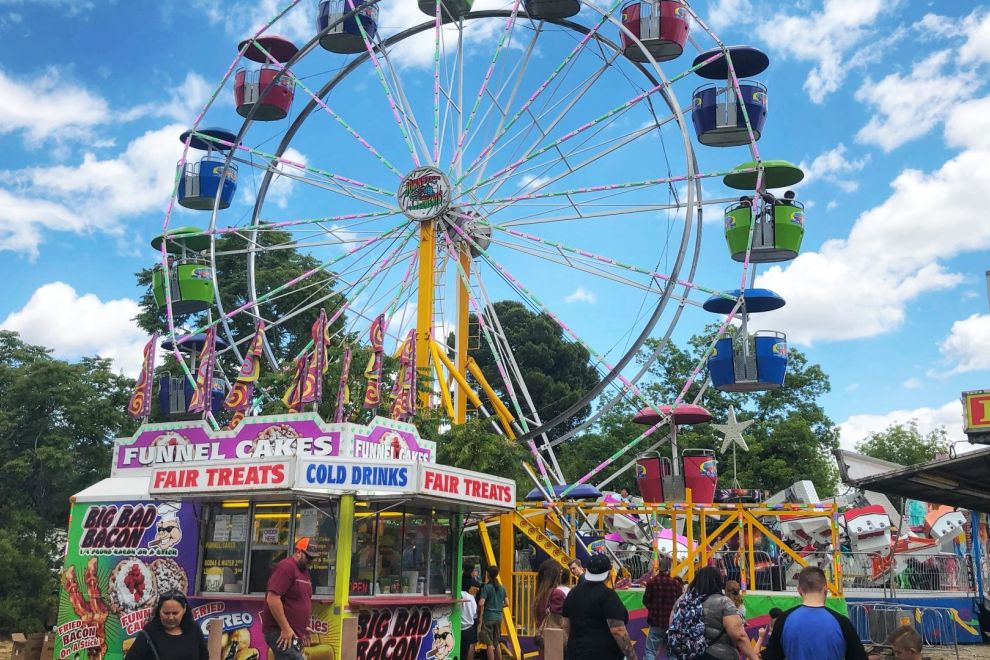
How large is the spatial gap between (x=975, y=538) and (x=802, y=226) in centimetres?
790

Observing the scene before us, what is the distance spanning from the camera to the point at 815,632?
561cm

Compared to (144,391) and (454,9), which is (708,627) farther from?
(454,9)

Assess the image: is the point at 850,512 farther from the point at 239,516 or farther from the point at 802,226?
the point at 239,516

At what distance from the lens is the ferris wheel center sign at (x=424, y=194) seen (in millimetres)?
20156

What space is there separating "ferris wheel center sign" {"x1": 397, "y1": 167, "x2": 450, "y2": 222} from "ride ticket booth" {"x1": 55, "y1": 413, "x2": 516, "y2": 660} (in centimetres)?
764

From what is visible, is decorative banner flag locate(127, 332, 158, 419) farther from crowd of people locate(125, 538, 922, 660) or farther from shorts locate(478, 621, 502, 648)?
crowd of people locate(125, 538, 922, 660)

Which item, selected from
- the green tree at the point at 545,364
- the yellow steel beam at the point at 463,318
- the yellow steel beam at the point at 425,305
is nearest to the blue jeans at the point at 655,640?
the yellow steel beam at the point at 425,305

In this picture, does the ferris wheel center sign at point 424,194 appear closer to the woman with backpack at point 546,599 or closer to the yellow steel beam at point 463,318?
the yellow steel beam at point 463,318

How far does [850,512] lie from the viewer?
26297 mm

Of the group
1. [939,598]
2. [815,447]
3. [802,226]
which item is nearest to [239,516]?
[802,226]

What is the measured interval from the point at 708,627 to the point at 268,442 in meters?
6.59

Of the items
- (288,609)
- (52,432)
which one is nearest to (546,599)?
(288,609)

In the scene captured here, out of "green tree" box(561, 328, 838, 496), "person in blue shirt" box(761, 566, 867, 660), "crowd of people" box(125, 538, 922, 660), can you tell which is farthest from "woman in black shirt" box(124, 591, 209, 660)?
"green tree" box(561, 328, 838, 496)

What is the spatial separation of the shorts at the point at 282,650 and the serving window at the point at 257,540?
92.4 inches
